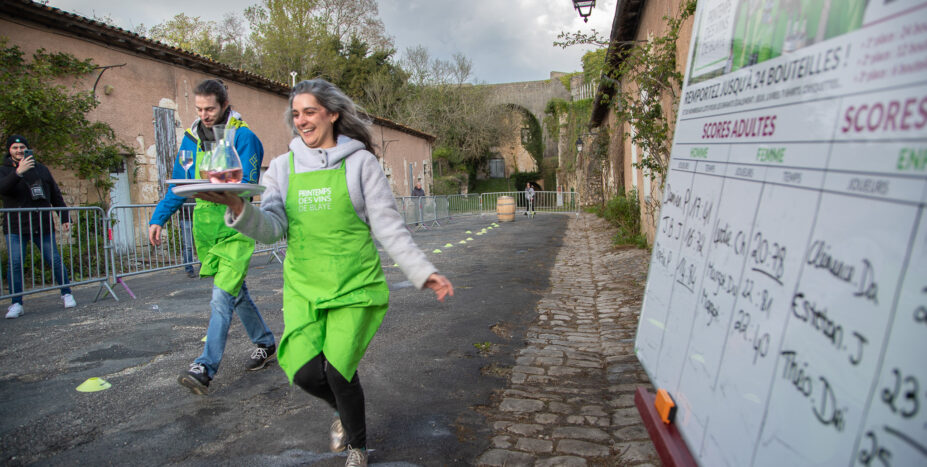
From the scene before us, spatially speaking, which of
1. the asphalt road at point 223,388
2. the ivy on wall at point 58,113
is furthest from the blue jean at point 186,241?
the ivy on wall at point 58,113

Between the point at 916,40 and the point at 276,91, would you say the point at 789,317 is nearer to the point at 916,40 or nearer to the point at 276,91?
the point at 916,40

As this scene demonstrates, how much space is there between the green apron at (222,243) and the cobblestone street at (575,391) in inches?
71.7

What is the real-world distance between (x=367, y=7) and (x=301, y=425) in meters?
37.2

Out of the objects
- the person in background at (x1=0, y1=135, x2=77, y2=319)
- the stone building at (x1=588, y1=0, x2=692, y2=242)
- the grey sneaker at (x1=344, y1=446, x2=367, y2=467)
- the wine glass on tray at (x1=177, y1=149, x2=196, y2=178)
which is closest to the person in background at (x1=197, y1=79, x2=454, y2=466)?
the grey sneaker at (x1=344, y1=446, x2=367, y2=467)

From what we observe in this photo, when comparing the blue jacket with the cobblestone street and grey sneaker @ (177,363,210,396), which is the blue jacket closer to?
grey sneaker @ (177,363,210,396)

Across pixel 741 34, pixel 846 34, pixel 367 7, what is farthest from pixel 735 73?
pixel 367 7

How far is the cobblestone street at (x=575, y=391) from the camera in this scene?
2781 millimetres

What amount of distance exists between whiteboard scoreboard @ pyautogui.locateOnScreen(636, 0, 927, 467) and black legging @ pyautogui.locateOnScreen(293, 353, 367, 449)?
137cm

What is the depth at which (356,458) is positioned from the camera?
2527mm

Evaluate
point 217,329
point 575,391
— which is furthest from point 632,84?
point 217,329

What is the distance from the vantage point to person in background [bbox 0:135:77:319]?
244 inches

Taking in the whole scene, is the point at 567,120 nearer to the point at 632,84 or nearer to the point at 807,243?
the point at 632,84

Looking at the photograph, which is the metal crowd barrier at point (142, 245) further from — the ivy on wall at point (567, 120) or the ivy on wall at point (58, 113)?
the ivy on wall at point (567, 120)

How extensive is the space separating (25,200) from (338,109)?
19.4ft
